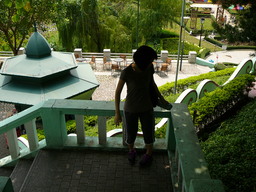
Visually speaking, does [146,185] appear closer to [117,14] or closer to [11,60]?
[11,60]

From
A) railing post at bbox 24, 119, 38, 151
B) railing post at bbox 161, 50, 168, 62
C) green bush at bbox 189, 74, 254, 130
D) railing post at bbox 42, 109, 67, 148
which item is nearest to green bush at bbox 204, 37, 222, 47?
railing post at bbox 161, 50, 168, 62

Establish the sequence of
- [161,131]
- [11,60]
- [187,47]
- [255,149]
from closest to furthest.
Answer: [255,149] → [161,131] → [11,60] → [187,47]

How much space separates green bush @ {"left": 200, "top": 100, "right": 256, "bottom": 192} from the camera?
4188 mm

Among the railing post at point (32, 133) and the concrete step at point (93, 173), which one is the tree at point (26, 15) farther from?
the concrete step at point (93, 173)

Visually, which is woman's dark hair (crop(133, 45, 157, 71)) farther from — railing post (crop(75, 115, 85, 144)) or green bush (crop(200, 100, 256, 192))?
green bush (crop(200, 100, 256, 192))

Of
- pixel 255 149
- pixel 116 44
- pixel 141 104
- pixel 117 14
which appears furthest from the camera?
pixel 117 14

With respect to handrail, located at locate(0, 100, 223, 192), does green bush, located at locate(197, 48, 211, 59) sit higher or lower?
lower

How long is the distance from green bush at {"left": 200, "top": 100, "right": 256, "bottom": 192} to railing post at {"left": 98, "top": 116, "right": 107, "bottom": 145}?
1.82 metres

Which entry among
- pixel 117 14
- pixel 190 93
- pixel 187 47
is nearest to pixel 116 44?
pixel 117 14

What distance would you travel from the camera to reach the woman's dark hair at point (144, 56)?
136 inches

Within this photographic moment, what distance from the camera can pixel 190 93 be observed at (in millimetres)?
8727

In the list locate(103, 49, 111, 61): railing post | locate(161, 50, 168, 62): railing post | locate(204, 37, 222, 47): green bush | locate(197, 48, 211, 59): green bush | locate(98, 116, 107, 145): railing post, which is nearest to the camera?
locate(98, 116, 107, 145): railing post

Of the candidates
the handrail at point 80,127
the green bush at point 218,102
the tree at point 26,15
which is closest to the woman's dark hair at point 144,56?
the handrail at point 80,127

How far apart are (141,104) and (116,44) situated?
23.7 m
